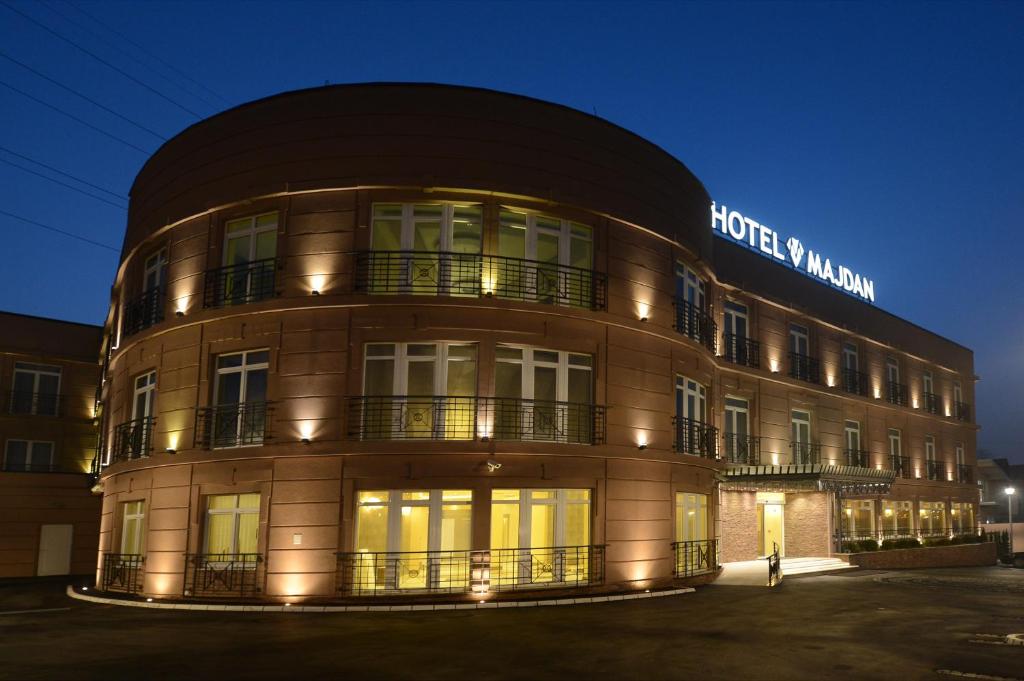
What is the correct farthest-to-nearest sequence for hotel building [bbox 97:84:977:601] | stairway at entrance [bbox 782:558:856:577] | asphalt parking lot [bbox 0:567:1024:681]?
1. stairway at entrance [bbox 782:558:856:577]
2. hotel building [bbox 97:84:977:601]
3. asphalt parking lot [bbox 0:567:1024:681]

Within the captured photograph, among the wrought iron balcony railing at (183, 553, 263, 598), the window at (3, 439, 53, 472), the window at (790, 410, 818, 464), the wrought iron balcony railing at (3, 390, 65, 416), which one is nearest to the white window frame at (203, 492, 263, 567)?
the wrought iron balcony railing at (183, 553, 263, 598)

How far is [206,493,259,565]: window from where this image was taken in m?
20.6

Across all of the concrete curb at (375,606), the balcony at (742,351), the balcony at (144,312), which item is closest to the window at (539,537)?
the concrete curb at (375,606)

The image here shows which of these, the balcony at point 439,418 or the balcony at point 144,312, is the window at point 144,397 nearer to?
the balcony at point 144,312

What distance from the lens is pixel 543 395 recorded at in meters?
21.6

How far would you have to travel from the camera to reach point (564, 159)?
22484 millimetres

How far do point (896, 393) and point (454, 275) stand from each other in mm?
28861

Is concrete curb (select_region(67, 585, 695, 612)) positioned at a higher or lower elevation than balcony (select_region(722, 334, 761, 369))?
lower

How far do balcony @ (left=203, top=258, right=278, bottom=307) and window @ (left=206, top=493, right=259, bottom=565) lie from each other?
4717mm

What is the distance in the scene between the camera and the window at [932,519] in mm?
42812

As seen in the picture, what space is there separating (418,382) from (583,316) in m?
4.38

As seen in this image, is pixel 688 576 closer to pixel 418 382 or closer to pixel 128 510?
pixel 418 382

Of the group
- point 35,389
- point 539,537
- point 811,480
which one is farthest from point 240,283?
point 811,480

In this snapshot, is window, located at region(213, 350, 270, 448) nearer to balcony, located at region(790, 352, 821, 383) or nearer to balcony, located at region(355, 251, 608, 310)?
balcony, located at region(355, 251, 608, 310)
